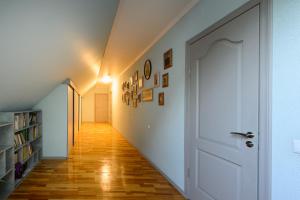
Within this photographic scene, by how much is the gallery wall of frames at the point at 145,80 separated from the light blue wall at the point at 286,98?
2.00 metres

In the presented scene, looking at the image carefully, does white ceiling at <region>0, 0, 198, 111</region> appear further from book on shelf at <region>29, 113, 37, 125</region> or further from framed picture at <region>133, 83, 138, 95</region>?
framed picture at <region>133, 83, 138, 95</region>

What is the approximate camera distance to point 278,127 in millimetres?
1573

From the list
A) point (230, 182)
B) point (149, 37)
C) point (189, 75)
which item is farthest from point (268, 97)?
point (149, 37)

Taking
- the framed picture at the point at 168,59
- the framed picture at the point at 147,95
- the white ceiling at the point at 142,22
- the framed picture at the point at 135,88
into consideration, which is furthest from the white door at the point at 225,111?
the framed picture at the point at 135,88

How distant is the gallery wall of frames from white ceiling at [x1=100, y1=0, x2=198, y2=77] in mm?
442

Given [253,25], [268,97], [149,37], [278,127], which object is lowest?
[278,127]

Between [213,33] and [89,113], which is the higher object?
[213,33]

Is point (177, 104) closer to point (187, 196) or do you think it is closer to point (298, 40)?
point (187, 196)

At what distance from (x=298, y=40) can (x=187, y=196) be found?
220 centimetres

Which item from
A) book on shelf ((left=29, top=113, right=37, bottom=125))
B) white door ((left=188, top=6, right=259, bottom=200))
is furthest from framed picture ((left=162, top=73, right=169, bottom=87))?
book on shelf ((left=29, top=113, right=37, bottom=125))

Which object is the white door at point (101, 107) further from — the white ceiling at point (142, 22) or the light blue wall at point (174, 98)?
the light blue wall at point (174, 98)

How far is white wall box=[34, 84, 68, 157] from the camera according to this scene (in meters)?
4.84

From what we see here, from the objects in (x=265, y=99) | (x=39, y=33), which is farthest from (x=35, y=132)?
(x=265, y=99)

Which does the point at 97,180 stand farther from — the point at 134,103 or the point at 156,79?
the point at 134,103
